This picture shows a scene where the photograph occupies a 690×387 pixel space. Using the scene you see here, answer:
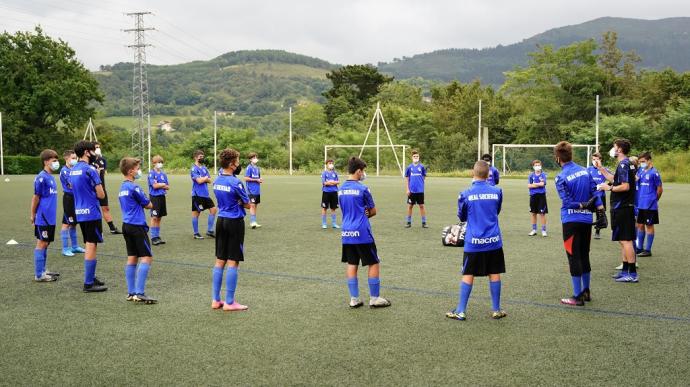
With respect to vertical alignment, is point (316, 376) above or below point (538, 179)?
below

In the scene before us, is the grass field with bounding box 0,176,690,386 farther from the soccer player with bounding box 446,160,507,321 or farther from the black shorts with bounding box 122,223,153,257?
the black shorts with bounding box 122,223,153,257

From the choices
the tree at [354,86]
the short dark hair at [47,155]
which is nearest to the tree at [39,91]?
the tree at [354,86]

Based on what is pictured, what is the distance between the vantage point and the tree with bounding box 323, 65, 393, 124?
79625 mm

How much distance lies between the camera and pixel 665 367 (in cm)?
548

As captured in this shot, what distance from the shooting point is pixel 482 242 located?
7039 mm

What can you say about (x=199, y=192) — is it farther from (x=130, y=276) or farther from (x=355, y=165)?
(x=355, y=165)

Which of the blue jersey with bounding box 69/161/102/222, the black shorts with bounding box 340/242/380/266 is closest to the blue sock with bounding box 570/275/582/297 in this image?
the black shorts with bounding box 340/242/380/266

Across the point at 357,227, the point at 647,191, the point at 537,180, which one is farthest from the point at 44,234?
the point at 537,180

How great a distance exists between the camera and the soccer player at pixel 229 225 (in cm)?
755

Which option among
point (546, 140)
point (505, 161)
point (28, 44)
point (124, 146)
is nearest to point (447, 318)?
point (505, 161)

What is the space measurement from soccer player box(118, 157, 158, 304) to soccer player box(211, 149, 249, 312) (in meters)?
1.02

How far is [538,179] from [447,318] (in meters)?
8.29

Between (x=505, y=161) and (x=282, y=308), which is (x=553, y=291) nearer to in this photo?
(x=282, y=308)

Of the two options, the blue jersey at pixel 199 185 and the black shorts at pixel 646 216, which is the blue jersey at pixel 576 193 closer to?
the black shorts at pixel 646 216
